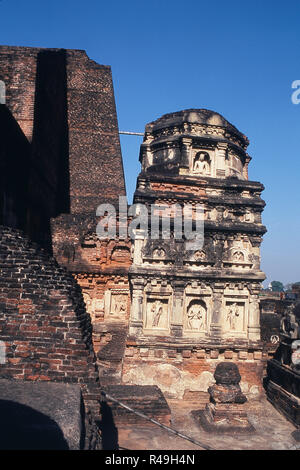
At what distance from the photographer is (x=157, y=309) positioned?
34.8 ft

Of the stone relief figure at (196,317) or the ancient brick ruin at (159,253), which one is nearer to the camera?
the ancient brick ruin at (159,253)

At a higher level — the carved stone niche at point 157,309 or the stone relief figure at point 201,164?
the stone relief figure at point 201,164

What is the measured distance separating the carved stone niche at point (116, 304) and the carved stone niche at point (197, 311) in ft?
10.4

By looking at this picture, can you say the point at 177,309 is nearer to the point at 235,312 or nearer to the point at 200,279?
the point at 200,279

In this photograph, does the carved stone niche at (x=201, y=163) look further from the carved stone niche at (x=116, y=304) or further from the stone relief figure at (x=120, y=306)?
the stone relief figure at (x=120, y=306)

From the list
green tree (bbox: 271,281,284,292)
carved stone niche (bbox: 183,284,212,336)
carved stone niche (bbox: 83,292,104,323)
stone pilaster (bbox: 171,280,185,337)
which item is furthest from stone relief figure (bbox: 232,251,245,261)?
green tree (bbox: 271,281,284,292)

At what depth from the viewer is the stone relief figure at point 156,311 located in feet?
34.6

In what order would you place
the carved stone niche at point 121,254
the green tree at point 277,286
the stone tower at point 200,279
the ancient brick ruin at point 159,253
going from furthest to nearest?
the green tree at point 277,286
the carved stone niche at point 121,254
the stone tower at point 200,279
the ancient brick ruin at point 159,253

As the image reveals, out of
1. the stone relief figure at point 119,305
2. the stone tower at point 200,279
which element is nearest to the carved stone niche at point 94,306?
the stone relief figure at point 119,305

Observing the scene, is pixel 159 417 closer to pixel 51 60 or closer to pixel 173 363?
pixel 173 363

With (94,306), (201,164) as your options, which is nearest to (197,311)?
(94,306)

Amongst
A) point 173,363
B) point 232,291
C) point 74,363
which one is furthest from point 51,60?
point 74,363

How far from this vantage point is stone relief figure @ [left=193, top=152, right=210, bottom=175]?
502 inches

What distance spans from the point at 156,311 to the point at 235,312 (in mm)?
2427
